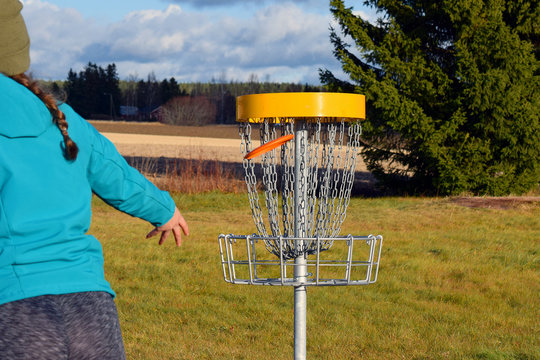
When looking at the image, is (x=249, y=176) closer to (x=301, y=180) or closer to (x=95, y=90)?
(x=301, y=180)

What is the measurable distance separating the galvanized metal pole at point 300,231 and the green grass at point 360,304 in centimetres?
199

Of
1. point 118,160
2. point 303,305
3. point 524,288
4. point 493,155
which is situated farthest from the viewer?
point 493,155

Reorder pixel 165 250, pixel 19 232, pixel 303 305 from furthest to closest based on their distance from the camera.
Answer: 1. pixel 165 250
2. pixel 303 305
3. pixel 19 232

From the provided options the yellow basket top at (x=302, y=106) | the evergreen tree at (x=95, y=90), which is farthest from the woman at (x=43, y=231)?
the evergreen tree at (x=95, y=90)

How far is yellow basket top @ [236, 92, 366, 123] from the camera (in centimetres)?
264

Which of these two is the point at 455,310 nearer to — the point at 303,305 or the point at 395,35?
the point at 303,305

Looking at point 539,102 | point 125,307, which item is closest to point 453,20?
point 539,102

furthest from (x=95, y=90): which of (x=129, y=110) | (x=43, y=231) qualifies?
(x=43, y=231)

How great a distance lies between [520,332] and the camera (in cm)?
516

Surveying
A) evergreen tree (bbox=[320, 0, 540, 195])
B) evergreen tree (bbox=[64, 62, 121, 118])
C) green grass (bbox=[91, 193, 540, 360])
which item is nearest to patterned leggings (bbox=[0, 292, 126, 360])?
green grass (bbox=[91, 193, 540, 360])

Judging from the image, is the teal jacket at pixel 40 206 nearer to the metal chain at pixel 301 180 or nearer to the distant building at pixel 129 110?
the metal chain at pixel 301 180

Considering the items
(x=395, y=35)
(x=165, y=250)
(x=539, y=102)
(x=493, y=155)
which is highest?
(x=395, y=35)

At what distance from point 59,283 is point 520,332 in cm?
456

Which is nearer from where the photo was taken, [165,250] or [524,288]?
[524,288]
